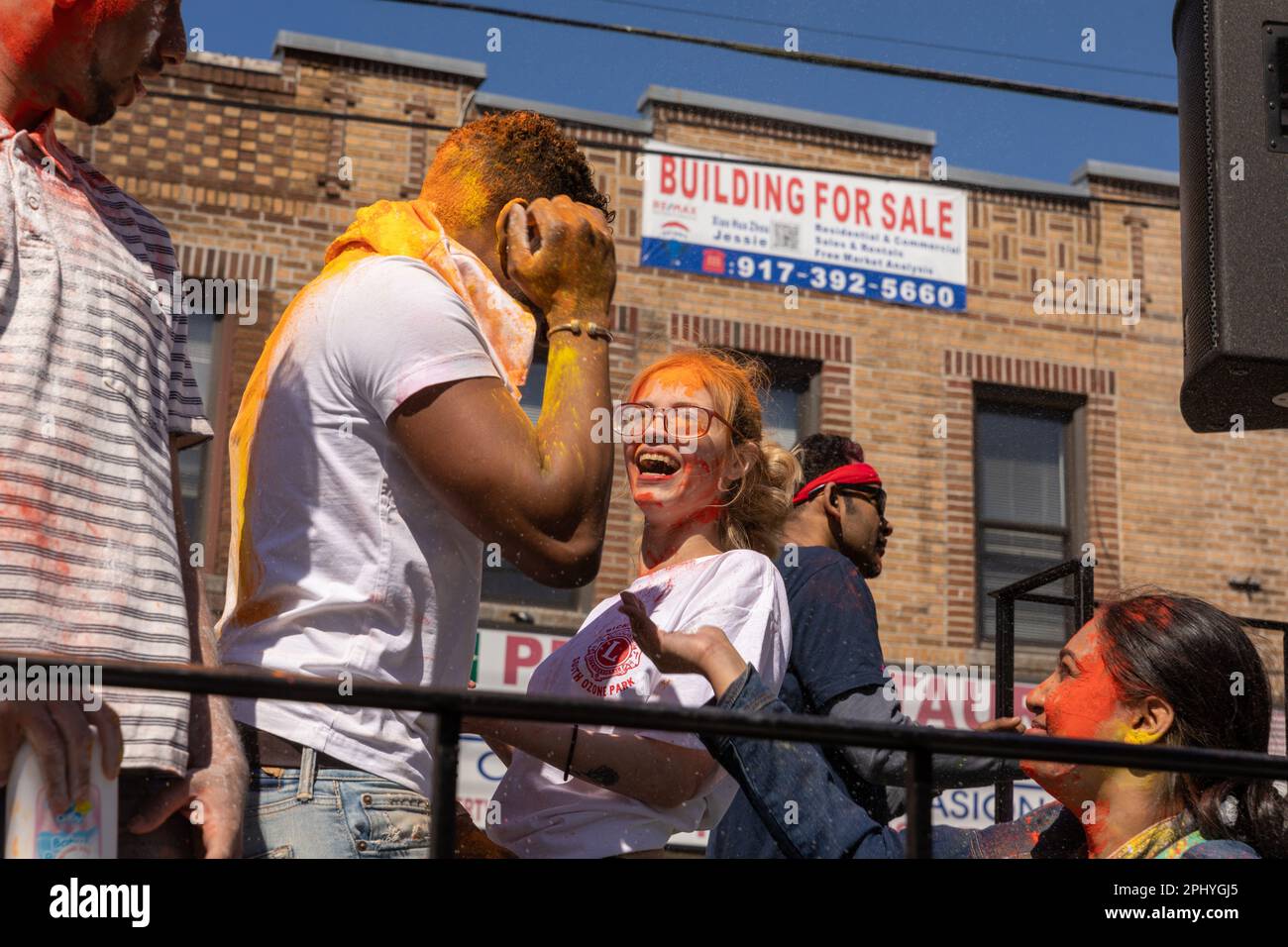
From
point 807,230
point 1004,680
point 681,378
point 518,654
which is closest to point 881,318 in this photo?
point 807,230

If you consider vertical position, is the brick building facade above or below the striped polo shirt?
above

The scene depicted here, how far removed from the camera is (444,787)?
5.78ft

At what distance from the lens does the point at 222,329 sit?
10977 millimetres

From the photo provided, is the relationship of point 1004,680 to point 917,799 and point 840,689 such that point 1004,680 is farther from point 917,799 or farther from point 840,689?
point 917,799

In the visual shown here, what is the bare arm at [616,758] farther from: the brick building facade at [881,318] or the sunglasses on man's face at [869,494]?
the brick building facade at [881,318]

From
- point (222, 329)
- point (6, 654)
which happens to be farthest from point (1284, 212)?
point (222, 329)

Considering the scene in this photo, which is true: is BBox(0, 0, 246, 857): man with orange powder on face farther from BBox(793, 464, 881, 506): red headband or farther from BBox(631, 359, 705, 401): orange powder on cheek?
BBox(793, 464, 881, 506): red headband

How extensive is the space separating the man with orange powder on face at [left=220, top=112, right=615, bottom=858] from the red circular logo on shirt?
36 centimetres

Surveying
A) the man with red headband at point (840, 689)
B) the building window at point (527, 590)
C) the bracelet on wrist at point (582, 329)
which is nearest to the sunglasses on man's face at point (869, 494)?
the man with red headband at point (840, 689)

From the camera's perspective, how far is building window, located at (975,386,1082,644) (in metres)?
12.1

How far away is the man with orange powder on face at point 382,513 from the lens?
198 centimetres

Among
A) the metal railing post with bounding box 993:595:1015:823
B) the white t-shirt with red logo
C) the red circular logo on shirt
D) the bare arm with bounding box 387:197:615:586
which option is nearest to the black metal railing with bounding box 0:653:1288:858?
the bare arm with bounding box 387:197:615:586

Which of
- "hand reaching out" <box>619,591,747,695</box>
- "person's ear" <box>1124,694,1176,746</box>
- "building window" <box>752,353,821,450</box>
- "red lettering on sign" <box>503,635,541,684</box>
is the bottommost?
"person's ear" <box>1124,694,1176,746</box>
